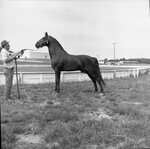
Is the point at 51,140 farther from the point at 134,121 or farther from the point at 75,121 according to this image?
the point at 134,121

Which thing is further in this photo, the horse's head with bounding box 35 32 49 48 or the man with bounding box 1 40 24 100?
the horse's head with bounding box 35 32 49 48

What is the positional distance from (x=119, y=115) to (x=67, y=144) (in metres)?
2.16

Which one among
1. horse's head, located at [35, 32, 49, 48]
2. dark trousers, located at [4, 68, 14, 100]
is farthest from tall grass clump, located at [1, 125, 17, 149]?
horse's head, located at [35, 32, 49, 48]

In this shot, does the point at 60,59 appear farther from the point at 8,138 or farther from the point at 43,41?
the point at 8,138

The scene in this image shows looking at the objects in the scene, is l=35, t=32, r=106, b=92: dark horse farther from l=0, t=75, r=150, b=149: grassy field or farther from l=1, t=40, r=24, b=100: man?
l=0, t=75, r=150, b=149: grassy field

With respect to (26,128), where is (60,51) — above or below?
above

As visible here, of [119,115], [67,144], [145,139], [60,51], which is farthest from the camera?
[60,51]

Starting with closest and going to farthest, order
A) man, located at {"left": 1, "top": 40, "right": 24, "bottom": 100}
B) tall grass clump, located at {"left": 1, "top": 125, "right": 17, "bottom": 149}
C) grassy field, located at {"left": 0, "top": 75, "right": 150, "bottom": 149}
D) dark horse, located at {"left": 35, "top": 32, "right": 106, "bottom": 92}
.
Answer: tall grass clump, located at {"left": 1, "top": 125, "right": 17, "bottom": 149}
grassy field, located at {"left": 0, "top": 75, "right": 150, "bottom": 149}
man, located at {"left": 1, "top": 40, "right": 24, "bottom": 100}
dark horse, located at {"left": 35, "top": 32, "right": 106, "bottom": 92}

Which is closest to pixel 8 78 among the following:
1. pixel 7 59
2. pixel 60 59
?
pixel 7 59

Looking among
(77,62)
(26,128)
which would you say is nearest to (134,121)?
(26,128)

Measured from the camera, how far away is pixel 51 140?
3.50 metres

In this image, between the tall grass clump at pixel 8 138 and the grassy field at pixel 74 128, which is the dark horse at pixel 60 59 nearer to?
the grassy field at pixel 74 128

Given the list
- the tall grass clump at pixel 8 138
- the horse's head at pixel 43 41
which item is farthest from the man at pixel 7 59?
the tall grass clump at pixel 8 138

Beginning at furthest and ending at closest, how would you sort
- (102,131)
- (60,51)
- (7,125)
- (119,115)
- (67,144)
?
(60,51)
(119,115)
(7,125)
(102,131)
(67,144)
